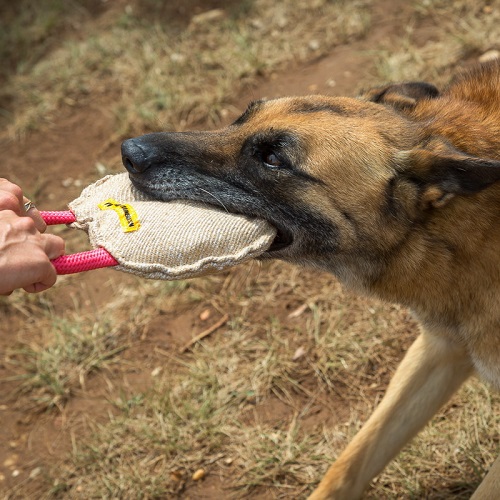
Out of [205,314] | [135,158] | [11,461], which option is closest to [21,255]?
[135,158]

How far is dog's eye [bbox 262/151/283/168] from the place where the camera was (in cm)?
287

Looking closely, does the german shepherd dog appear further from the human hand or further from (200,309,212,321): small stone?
(200,309,212,321): small stone

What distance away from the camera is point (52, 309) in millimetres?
4801

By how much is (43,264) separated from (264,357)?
6.87 ft

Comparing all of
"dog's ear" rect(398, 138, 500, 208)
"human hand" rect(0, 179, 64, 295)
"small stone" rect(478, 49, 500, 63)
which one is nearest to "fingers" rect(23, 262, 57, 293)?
"human hand" rect(0, 179, 64, 295)

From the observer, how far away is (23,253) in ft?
7.33

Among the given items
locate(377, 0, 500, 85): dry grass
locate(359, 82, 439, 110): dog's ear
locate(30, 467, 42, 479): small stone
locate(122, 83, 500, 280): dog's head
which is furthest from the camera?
locate(377, 0, 500, 85): dry grass

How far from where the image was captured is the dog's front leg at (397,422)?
3.29 meters

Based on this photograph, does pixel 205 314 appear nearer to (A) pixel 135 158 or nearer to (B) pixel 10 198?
(A) pixel 135 158

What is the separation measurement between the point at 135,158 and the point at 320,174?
0.79m

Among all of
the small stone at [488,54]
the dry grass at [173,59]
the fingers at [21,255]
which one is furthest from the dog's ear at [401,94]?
the dry grass at [173,59]

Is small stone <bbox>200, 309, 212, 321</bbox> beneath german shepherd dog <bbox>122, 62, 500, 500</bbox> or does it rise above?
beneath

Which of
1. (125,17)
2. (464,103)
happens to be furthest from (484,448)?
(125,17)

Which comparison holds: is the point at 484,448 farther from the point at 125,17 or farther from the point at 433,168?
the point at 125,17
